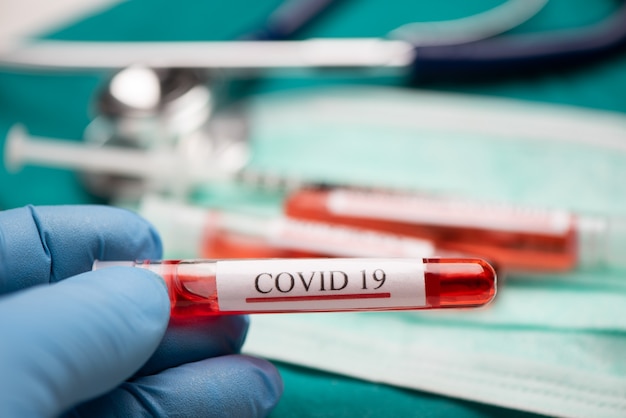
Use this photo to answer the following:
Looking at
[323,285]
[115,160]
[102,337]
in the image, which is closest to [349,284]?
[323,285]

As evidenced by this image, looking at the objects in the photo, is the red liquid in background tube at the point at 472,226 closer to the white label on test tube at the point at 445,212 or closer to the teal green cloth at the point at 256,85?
the white label on test tube at the point at 445,212

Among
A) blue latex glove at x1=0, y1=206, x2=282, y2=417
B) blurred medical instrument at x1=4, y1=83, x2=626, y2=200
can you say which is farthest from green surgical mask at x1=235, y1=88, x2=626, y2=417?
blue latex glove at x1=0, y1=206, x2=282, y2=417

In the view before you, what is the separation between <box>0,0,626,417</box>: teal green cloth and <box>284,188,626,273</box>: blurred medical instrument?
3.7 inches

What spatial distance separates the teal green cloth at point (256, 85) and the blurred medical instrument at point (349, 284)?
0.48ft

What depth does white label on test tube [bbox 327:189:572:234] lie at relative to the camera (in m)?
0.61

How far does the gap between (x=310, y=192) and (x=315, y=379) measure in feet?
0.74

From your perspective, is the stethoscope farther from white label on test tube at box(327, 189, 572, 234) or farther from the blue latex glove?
the blue latex glove

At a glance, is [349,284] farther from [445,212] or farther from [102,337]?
[445,212]

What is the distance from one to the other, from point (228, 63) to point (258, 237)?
0.94 ft

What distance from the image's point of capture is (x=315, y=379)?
0.53 meters

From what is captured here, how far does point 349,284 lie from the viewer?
1.32 ft

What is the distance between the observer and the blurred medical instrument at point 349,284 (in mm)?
403

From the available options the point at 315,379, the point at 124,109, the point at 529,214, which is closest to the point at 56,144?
the point at 124,109

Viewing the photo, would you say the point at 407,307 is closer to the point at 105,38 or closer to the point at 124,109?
the point at 124,109
